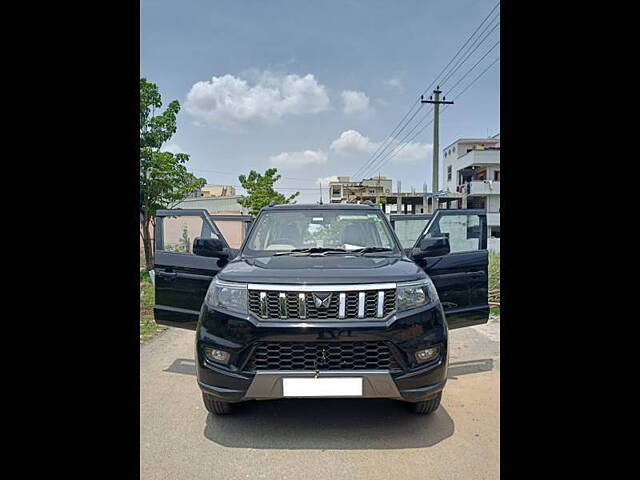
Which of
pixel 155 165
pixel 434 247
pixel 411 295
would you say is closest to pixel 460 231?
pixel 434 247

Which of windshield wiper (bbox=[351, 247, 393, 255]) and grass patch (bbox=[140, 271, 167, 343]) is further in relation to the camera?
grass patch (bbox=[140, 271, 167, 343])

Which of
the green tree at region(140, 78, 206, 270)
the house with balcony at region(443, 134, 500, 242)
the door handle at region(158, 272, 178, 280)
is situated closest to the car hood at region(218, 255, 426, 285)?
the door handle at region(158, 272, 178, 280)

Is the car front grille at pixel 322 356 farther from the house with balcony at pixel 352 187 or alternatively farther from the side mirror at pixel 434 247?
the house with balcony at pixel 352 187

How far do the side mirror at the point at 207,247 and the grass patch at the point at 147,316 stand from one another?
159 centimetres

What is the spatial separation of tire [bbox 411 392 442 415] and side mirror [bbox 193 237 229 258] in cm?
222

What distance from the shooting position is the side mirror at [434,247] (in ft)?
12.4

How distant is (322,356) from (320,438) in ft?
2.11

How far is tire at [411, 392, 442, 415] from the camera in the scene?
3.22 metres

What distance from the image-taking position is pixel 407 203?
34250 millimetres

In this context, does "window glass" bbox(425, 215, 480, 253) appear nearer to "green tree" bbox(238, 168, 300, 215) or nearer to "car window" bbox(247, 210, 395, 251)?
"car window" bbox(247, 210, 395, 251)

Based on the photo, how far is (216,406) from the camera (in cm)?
324
